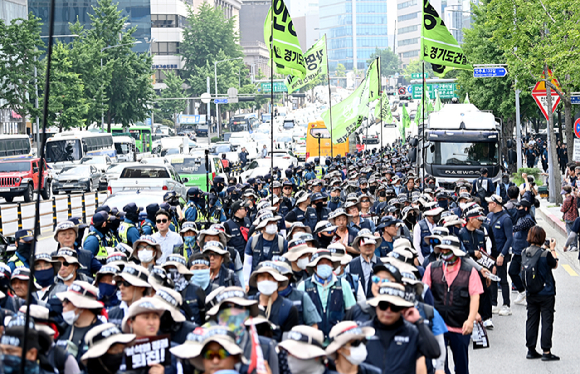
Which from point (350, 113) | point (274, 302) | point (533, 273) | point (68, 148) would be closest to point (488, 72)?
point (350, 113)

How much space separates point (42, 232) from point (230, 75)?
252 feet

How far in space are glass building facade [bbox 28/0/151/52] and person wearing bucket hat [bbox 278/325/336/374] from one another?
319 feet

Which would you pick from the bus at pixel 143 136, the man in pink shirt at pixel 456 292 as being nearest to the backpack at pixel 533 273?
the man in pink shirt at pixel 456 292

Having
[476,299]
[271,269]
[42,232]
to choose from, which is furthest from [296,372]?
[42,232]

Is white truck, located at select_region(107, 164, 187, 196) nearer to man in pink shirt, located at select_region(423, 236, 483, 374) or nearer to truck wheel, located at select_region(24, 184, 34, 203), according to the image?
truck wheel, located at select_region(24, 184, 34, 203)

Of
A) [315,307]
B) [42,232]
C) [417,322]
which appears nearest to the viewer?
[417,322]

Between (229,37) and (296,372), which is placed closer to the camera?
(296,372)

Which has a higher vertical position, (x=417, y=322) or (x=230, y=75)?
(x=230, y=75)

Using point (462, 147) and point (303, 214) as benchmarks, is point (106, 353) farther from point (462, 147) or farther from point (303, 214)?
point (462, 147)

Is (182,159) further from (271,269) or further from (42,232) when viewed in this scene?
(271,269)

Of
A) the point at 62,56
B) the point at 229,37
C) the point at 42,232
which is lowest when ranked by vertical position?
the point at 42,232

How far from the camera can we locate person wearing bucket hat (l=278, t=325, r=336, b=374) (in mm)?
5206

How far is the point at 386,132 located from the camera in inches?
4013

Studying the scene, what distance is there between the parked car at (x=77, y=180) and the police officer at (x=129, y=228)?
24992mm
